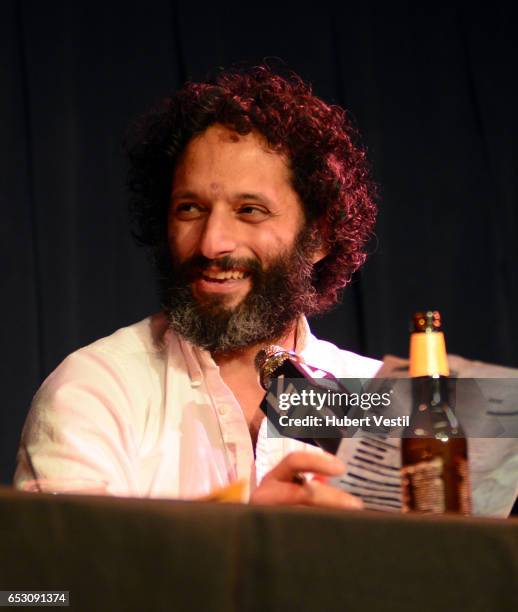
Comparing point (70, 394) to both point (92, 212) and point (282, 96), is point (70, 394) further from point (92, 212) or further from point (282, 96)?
point (92, 212)

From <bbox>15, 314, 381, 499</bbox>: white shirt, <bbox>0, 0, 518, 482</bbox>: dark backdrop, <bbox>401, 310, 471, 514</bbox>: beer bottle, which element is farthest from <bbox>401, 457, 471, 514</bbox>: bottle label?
<bbox>0, 0, 518, 482</bbox>: dark backdrop

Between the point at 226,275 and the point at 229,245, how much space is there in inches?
2.3

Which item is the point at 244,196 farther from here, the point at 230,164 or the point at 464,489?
the point at 464,489

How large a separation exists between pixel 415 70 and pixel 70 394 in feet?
5.42

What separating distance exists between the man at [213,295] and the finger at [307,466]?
452mm

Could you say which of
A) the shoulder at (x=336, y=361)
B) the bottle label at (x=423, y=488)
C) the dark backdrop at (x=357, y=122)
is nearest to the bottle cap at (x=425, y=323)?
the bottle label at (x=423, y=488)

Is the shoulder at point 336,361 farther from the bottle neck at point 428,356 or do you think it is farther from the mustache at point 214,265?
the bottle neck at point 428,356

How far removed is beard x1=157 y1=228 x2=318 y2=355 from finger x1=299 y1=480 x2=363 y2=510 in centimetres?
78

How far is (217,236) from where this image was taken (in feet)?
5.50

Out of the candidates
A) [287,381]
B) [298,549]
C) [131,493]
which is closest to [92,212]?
[131,493]

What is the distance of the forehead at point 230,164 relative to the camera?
172 cm

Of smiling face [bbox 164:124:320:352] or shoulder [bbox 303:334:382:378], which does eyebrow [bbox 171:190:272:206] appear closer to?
smiling face [bbox 164:124:320:352]

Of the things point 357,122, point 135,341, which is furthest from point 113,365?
point 357,122

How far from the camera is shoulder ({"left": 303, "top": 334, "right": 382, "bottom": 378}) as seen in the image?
6.09 feet
